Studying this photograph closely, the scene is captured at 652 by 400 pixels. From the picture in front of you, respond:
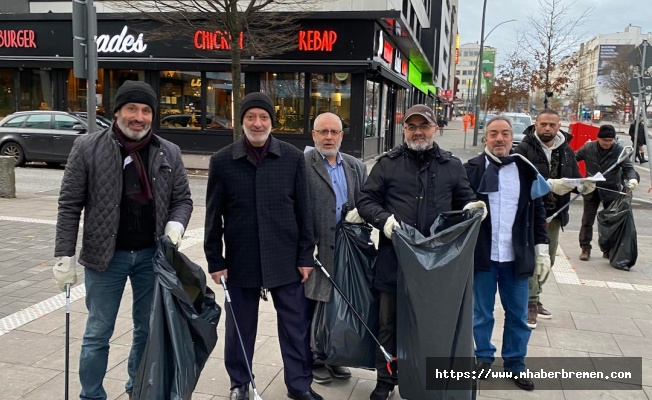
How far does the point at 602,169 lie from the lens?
724 centimetres

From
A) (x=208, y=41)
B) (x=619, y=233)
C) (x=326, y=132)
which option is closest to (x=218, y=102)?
(x=208, y=41)

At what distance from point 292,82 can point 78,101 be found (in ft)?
28.1

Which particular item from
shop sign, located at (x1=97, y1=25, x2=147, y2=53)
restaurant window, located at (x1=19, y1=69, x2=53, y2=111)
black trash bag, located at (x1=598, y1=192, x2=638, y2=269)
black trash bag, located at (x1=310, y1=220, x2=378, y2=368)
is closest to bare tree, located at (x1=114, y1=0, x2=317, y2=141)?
shop sign, located at (x1=97, y1=25, x2=147, y2=53)

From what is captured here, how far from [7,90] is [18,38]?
6.78ft

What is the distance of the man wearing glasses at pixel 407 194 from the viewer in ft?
10.9

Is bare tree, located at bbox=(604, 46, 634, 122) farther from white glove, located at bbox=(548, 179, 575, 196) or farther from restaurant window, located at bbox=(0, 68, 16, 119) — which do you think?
white glove, located at bbox=(548, 179, 575, 196)

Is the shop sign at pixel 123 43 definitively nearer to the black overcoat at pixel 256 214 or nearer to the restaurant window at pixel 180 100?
the restaurant window at pixel 180 100

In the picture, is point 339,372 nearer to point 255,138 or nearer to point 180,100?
point 255,138

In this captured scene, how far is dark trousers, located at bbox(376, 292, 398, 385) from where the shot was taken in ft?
11.1

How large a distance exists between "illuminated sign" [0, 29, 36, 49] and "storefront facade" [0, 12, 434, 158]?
0.04m

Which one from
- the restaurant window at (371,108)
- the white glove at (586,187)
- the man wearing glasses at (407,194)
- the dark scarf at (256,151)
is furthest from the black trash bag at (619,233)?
the restaurant window at (371,108)

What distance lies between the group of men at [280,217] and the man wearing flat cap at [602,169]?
155 inches

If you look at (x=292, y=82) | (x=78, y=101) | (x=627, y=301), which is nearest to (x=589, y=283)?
(x=627, y=301)

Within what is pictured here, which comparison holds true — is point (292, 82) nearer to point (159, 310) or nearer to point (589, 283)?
point (589, 283)
